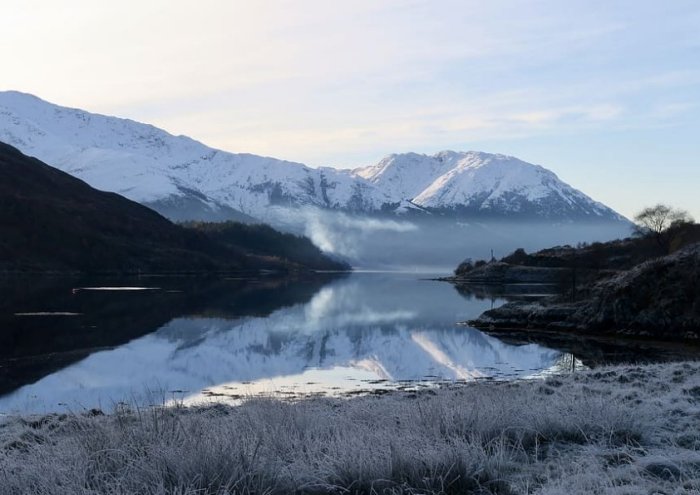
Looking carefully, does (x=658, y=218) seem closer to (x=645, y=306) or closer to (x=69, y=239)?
(x=645, y=306)

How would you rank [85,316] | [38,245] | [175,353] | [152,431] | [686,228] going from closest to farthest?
[152,431] → [175,353] → [85,316] → [686,228] → [38,245]

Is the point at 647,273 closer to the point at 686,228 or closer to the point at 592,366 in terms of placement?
the point at 592,366

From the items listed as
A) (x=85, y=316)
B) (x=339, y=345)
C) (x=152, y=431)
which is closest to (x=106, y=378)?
(x=339, y=345)

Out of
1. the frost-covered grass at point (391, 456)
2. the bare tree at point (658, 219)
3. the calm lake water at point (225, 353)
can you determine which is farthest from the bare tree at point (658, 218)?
the frost-covered grass at point (391, 456)

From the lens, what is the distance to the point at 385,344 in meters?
43.8

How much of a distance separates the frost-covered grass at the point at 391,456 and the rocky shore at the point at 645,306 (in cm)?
3650

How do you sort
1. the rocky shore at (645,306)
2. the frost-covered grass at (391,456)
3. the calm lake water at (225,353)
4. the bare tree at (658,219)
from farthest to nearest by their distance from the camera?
the bare tree at (658,219) → the rocky shore at (645,306) → the calm lake water at (225,353) → the frost-covered grass at (391,456)

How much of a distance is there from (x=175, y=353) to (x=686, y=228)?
273ft

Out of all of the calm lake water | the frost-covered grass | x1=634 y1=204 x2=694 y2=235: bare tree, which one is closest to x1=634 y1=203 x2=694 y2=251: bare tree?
x1=634 y1=204 x2=694 y2=235: bare tree

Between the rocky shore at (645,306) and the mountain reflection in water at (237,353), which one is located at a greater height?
the rocky shore at (645,306)

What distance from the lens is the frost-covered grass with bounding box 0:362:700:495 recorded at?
6.57m

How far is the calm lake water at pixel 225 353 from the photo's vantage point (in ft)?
89.2

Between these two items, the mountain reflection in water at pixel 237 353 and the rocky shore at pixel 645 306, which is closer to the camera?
the mountain reflection in water at pixel 237 353

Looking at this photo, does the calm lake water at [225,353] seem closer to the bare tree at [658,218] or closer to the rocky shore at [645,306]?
the rocky shore at [645,306]
